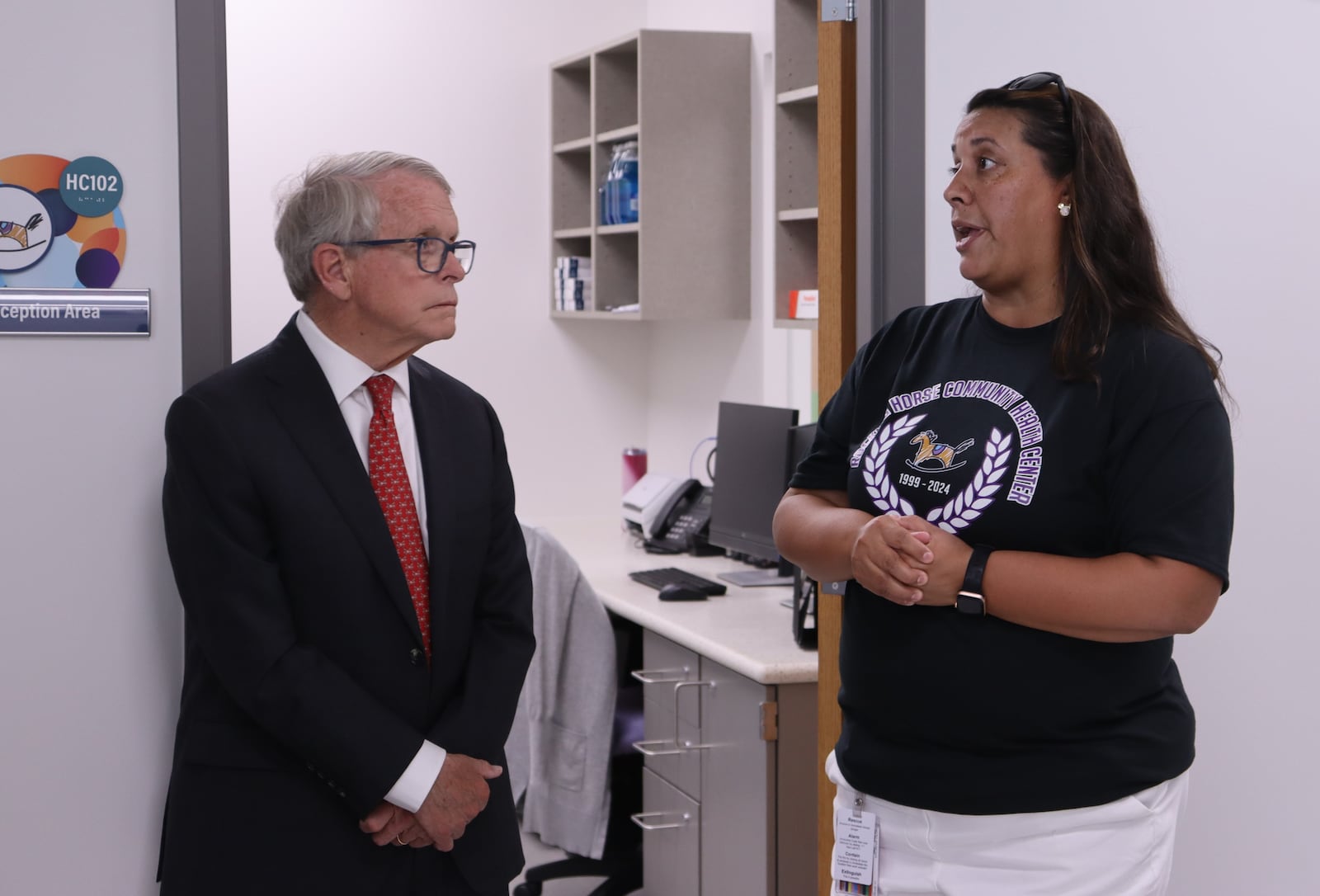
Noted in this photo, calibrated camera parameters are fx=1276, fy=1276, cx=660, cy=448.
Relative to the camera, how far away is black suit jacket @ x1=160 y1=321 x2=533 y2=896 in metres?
1.50

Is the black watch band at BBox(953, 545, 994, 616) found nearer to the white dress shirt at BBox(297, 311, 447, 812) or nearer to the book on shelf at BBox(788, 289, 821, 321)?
the white dress shirt at BBox(297, 311, 447, 812)

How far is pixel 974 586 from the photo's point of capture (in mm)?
1408

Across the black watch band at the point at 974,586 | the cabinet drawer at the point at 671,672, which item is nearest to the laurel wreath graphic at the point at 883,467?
the black watch band at the point at 974,586

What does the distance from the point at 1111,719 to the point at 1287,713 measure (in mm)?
689

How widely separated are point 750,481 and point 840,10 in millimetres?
1483

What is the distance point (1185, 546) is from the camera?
134 centimetres

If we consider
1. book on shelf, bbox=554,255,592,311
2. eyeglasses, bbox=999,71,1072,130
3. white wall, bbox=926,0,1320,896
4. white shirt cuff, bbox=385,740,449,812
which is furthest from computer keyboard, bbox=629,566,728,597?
eyeglasses, bbox=999,71,1072,130

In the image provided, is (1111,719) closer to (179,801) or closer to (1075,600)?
(1075,600)

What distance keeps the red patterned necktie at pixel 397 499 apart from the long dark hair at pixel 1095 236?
2.69 feet

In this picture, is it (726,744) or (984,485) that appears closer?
(984,485)

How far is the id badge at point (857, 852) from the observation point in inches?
59.9

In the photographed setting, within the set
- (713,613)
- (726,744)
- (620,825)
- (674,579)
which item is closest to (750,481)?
(674,579)

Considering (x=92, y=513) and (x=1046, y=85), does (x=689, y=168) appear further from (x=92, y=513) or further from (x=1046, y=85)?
(x=92, y=513)

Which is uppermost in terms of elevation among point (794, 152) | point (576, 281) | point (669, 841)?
point (794, 152)
